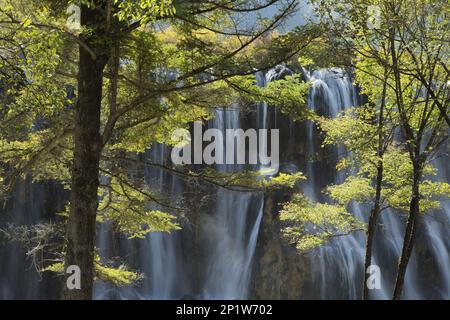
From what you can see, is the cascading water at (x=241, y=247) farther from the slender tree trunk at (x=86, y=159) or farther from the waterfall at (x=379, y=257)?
the slender tree trunk at (x=86, y=159)

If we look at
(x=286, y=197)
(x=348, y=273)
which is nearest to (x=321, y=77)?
(x=286, y=197)

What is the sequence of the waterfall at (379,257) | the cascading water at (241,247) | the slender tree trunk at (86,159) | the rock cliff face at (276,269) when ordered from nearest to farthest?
the slender tree trunk at (86,159) < the waterfall at (379,257) < the cascading water at (241,247) < the rock cliff face at (276,269)

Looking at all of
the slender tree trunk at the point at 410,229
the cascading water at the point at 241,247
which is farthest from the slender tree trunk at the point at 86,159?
the cascading water at the point at 241,247

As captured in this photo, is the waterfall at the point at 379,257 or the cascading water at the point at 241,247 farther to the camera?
the cascading water at the point at 241,247

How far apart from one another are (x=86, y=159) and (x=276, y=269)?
607 inches

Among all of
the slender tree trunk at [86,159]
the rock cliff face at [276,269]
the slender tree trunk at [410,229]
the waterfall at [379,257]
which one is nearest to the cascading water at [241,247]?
the waterfall at [379,257]

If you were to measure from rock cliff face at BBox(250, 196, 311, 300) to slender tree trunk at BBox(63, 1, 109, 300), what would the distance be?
14.6 meters

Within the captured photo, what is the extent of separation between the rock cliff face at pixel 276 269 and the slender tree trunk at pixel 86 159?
14581 millimetres

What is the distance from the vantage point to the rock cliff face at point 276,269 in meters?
21.3

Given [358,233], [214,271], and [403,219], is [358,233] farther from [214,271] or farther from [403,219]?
[214,271]

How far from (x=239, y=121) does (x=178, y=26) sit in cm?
1564

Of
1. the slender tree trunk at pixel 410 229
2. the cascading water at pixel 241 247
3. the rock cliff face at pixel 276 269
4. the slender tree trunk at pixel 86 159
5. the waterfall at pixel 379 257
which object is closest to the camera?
the slender tree trunk at pixel 86 159

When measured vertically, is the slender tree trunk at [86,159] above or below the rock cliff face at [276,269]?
above

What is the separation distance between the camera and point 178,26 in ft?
25.7
